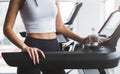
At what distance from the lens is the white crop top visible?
1430 mm

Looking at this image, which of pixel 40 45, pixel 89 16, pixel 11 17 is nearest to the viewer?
pixel 11 17

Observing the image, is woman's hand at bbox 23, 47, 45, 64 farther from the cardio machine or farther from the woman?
the woman

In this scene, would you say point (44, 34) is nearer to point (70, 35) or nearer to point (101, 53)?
point (70, 35)

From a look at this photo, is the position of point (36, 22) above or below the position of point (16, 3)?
below

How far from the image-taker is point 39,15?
144 centimetres

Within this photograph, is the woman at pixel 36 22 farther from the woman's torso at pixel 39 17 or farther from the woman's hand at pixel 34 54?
the woman's hand at pixel 34 54

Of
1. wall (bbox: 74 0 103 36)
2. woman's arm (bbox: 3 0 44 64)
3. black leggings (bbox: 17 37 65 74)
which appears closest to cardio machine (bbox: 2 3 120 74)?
woman's arm (bbox: 3 0 44 64)

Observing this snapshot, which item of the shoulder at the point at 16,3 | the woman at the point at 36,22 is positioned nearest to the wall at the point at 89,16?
the woman at the point at 36,22

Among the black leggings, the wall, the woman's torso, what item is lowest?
the wall

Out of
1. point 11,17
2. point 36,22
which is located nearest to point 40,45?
point 36,22

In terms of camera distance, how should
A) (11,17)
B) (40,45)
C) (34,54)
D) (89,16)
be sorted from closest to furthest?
(34,54) → (11,17) → (40,45) → (89,16)

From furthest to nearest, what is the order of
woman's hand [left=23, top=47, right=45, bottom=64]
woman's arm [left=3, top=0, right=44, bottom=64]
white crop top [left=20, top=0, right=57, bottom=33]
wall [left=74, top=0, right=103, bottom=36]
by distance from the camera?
wall [left=74, top=0, right=103, bottom=36]
white crop top [left=20, top=0, right=57, bottom=33]
woman's arm [left=3, top=0, right=44, bottom=64]
woman's hand [left=23, top=47, right=45, bottom=64]

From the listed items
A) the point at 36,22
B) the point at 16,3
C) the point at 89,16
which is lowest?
the point at 89,16

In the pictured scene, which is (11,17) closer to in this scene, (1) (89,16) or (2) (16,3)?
(2) (16,3)
